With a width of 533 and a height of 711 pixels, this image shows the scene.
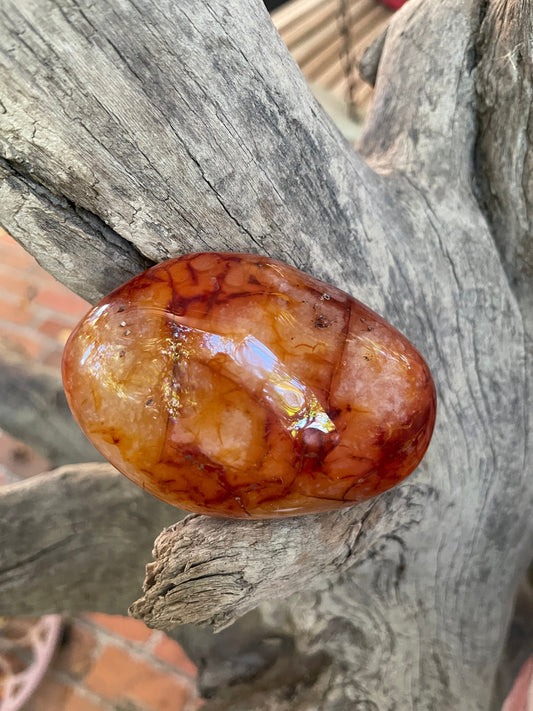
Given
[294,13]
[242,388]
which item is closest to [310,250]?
[242,388]

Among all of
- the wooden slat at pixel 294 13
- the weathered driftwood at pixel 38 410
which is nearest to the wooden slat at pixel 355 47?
the wooden slat at pixel 294 13

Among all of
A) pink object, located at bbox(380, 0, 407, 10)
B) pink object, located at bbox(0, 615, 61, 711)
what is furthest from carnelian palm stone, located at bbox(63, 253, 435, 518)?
pink object, located at bbox(380, 0, 407, 10)

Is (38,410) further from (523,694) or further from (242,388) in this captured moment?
(523,694)

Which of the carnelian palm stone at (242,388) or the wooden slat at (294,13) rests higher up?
the wooden slat at (294,13)

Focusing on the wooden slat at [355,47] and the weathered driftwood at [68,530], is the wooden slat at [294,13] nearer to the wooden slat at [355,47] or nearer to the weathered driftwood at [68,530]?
the wooden slat at [355,47]

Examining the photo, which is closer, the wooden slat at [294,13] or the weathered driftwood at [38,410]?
the weathered driftwood at [38,410]

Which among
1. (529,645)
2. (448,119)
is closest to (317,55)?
(448,119)
